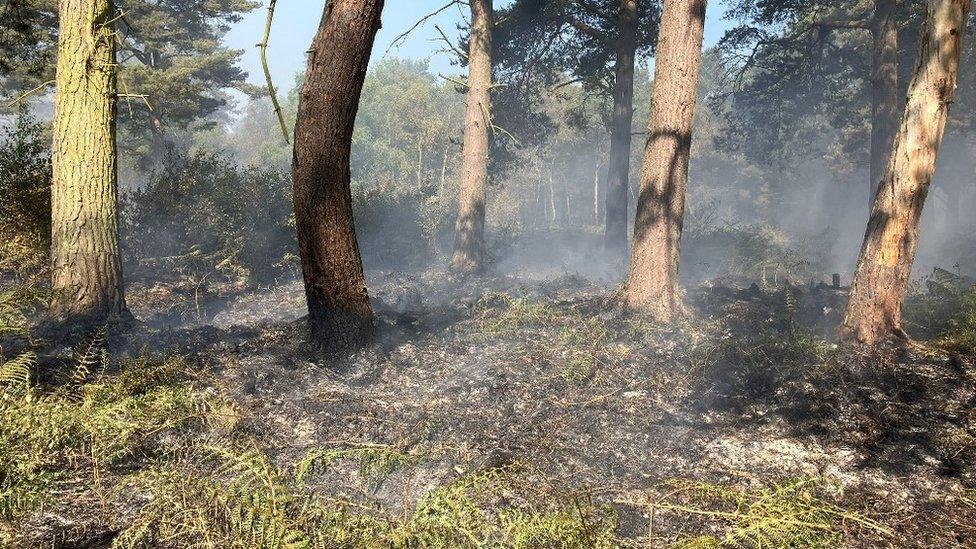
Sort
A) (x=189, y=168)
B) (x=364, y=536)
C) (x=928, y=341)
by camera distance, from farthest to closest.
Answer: (x=189, y=168) < (x=928, y=341) < (x=364, y=536)

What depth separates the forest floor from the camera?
7.37 feet

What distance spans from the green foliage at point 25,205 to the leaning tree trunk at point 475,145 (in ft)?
28.0

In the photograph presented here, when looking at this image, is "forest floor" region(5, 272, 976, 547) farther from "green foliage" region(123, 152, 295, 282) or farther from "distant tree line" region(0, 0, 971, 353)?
"green foliage" region(123, 152, 295, 282)

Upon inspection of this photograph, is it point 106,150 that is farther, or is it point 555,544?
point 106,150

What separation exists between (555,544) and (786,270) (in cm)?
1487

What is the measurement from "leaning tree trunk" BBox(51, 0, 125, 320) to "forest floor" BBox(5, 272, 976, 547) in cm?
77

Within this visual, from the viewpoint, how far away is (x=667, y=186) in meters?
7.87

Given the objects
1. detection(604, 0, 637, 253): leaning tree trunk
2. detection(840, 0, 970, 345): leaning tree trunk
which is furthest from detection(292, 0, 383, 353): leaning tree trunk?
detection(604, 0, 637, 253): leaning tree trunk

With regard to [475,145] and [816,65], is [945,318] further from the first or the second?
[816,65]

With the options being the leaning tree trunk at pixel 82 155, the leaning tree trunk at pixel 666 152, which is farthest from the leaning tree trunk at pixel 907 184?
the leaning tree trunk at pixel 82 155

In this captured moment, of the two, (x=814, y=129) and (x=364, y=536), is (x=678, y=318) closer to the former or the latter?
(x=364, y=536)

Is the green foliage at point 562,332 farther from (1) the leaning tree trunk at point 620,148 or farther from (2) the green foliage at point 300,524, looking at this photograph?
(1) the leaning tree trunk at point 620,148

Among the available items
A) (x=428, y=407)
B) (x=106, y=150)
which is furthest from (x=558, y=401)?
(x=106, y=150)

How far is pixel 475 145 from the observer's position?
48.3ft
